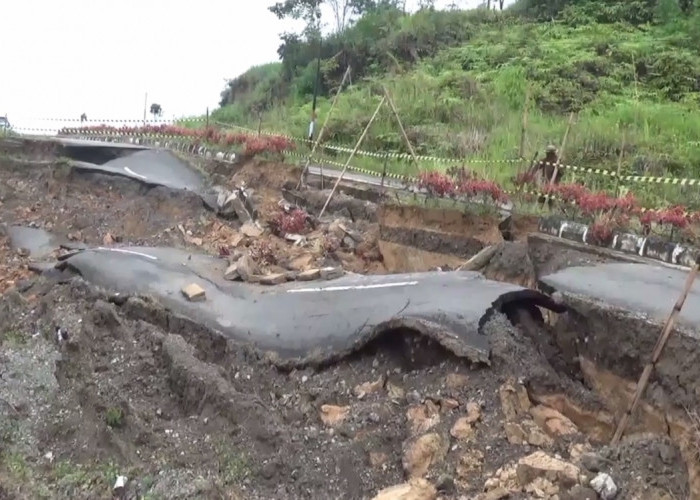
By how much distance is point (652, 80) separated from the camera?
18.6 metres

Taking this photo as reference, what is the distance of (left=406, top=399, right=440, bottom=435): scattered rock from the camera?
17.7 feet

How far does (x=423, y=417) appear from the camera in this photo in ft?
18.2

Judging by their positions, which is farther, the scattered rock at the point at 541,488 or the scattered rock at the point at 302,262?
the scattered rock at the point at 302,262

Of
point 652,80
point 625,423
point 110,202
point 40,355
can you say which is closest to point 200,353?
point 40,355

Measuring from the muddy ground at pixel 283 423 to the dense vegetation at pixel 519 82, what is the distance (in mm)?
6229

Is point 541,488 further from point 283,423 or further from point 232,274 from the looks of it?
point 232,274

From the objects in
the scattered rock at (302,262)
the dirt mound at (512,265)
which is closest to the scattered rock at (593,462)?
the dirt mound at (512,265)

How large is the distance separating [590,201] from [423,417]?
3.83 metres

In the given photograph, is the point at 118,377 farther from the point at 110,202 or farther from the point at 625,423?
the point at 110,202

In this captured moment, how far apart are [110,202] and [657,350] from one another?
34.6 ft

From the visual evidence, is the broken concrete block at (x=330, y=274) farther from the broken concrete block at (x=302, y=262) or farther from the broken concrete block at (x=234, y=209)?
the broken concrete block at (x=234, y=209)

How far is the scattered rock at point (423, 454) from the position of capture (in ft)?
16.8

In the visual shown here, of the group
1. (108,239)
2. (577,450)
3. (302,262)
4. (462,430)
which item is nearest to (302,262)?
(302,262)

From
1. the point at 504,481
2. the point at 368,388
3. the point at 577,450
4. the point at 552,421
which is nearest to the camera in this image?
the point at 504,481
